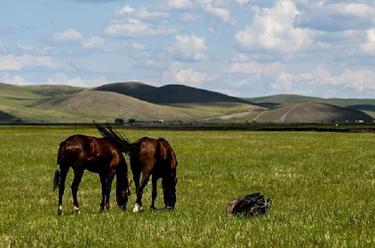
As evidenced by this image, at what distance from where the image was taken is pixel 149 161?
1747cm

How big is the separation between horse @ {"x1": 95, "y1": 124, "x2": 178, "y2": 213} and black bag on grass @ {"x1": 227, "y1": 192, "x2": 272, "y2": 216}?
7.82 ft

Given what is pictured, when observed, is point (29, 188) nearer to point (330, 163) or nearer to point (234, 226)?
point (234, 226)

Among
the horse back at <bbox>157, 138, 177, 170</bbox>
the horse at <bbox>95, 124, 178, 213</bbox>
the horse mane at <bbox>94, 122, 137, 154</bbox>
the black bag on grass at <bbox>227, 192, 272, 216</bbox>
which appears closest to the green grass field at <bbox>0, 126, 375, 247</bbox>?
the black bag on grass at <bbox>227, 192, 272, 216</bbox>

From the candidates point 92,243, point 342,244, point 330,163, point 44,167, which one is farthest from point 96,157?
point 330,163

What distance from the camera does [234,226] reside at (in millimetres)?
13688

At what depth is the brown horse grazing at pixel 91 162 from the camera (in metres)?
17.2

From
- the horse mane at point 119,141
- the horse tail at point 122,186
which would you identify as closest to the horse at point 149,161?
the horse mane at point 119,141

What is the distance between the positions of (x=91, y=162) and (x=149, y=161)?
1.62 metres

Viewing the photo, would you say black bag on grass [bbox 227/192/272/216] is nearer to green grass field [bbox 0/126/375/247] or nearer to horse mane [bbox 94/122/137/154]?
green grass field [bbox 0/126/375/247]

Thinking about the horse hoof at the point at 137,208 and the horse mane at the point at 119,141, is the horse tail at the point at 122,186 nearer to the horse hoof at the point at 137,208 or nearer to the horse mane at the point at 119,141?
the horse mane at the point at 119,141

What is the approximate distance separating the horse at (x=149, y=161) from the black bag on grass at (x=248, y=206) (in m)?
2.38

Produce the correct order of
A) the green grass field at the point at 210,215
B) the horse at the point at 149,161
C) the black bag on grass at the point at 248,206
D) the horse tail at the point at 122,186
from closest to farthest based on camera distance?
the green grass field at the point at 210,215 → the black bag on grass at the point at 248,206 → the horse at the point at 149,161 → the horse tail at the point at 122,186

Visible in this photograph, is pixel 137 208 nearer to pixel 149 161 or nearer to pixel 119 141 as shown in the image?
pixel 149 161

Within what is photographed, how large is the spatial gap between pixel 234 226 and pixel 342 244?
9.76 feet
